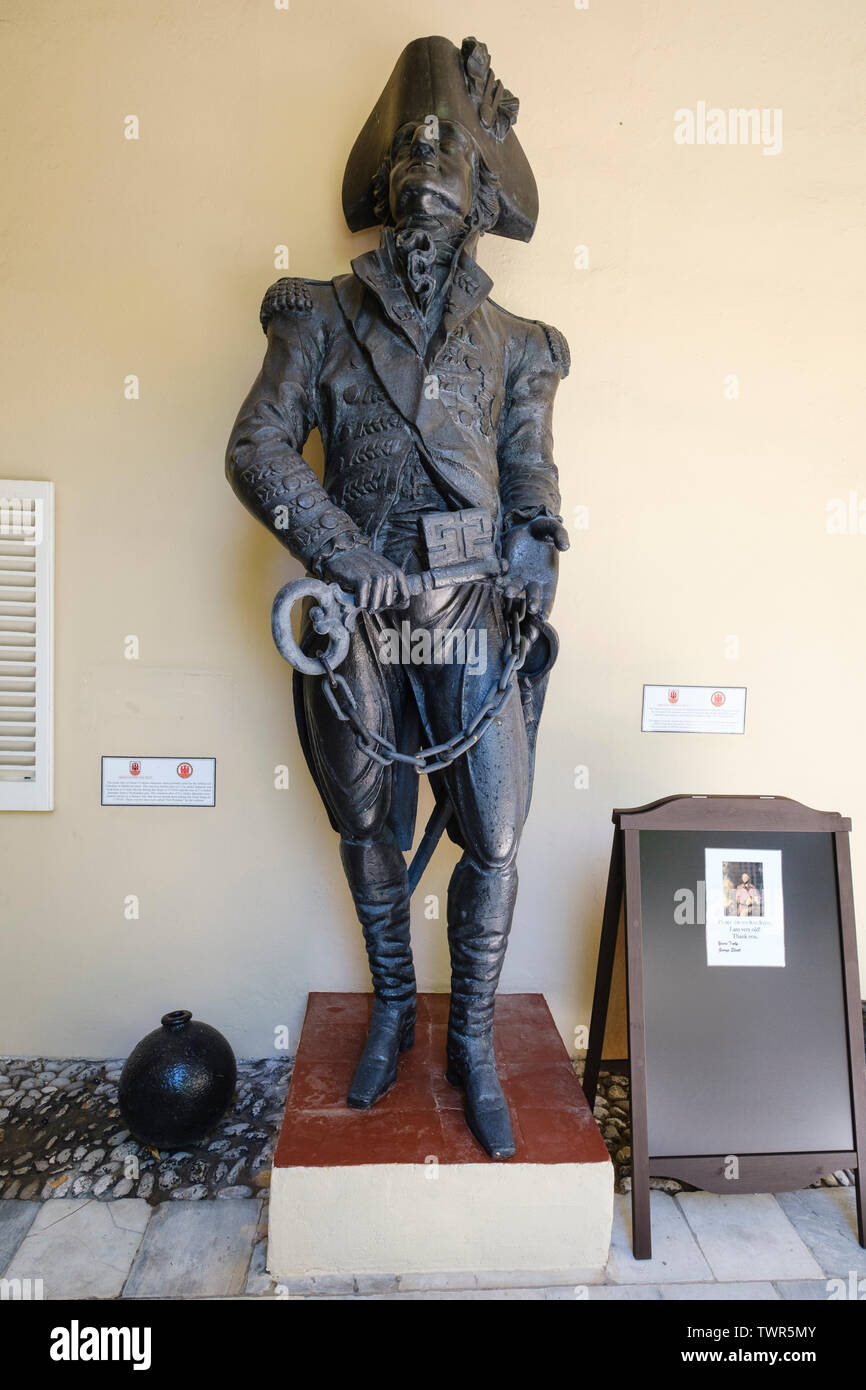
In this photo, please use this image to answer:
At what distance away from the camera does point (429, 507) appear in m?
1.69

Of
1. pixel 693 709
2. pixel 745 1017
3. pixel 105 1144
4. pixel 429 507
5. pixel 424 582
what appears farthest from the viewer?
pixel 693 709

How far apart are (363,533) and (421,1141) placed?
4.18 ft

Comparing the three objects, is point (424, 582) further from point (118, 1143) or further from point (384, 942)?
point (118, 1143)

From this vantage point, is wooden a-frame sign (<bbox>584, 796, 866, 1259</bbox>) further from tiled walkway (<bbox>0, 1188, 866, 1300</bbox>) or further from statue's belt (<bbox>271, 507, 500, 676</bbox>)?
statue's belt (<bbox>271, 507, 500, 676</bbox>)

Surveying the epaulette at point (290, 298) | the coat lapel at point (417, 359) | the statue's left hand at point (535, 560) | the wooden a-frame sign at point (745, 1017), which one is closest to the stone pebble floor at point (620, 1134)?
the wooden a-frame sign at point (745, 1017)

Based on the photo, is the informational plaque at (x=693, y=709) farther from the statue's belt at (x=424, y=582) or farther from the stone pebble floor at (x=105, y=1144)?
the stone pebble floor at (x=105, y=1144)

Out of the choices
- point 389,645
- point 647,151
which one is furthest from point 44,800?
point 647,151

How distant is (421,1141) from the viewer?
1583 millimetres

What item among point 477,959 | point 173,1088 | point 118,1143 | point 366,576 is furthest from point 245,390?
point 118,1143

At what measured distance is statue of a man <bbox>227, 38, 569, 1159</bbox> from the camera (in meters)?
1.63

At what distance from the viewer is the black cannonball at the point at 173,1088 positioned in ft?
6.07

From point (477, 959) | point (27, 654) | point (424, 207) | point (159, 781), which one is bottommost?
point (477, 959)

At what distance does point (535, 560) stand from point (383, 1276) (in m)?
1.53

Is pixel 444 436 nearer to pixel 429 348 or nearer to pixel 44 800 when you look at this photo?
pixel 429 348
